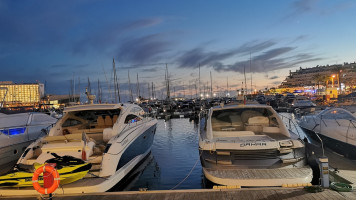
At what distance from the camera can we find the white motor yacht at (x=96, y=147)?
24.6 ft

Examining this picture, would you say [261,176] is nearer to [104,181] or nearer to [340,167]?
[104,181]

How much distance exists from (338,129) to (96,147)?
1049 centimetres

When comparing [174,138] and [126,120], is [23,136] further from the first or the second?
[174,138]

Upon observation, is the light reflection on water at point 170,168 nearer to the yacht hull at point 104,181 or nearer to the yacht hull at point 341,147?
the yacht hull at point 104,181

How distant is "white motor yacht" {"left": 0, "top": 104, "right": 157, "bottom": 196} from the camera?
24.6ft

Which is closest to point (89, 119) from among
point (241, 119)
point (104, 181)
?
point (104, 181)

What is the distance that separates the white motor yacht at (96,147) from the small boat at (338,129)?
278 inches

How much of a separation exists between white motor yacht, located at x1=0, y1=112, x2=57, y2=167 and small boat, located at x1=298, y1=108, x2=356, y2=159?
42.6ft

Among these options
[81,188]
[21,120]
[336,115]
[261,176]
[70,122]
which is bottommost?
[81,188]

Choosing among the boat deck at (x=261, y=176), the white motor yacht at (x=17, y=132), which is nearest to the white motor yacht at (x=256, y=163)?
the boat deck at (x=261, y=176)

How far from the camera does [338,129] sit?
39.3 feet

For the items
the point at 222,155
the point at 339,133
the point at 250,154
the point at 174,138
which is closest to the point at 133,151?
the point at 222,155

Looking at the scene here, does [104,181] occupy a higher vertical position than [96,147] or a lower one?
lower

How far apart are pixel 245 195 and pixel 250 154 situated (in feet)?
4.71
